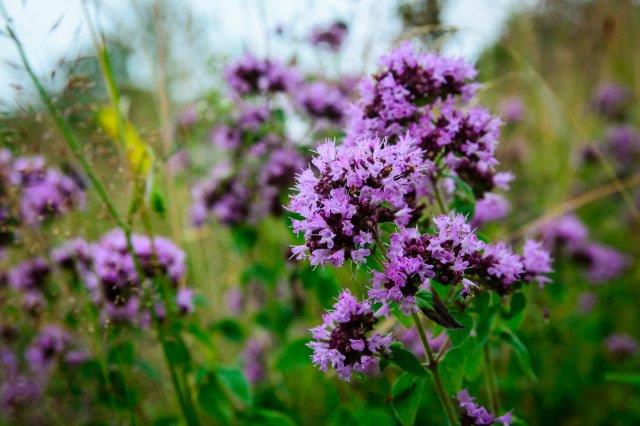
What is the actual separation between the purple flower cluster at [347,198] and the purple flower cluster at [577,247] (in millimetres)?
2050

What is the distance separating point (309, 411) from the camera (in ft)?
9.89

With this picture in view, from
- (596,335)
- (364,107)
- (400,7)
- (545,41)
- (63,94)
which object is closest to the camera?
(364,107)

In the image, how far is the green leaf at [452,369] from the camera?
128 centimetres

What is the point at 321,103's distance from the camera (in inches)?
112

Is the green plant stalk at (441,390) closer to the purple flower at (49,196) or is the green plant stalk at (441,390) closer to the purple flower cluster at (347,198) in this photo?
the purple flower cluster at (347,198)

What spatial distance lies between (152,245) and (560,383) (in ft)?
6.22

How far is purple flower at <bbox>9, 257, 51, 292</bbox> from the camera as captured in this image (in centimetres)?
251

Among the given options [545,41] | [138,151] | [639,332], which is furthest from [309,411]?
[545,41]

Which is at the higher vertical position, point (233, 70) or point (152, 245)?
point (233, 70)

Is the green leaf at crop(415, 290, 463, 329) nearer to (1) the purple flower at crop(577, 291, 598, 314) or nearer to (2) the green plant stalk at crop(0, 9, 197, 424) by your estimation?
(2) the green plant stalk at crop(0, 9, 197, 424)

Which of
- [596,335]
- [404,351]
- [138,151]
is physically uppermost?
[138,151]

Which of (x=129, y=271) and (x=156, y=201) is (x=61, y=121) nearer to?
(x=156, y=201)

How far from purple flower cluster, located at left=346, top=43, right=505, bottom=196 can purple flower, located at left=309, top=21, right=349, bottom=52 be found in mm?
1644

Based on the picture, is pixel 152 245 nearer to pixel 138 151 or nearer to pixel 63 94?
pixel 63 94
